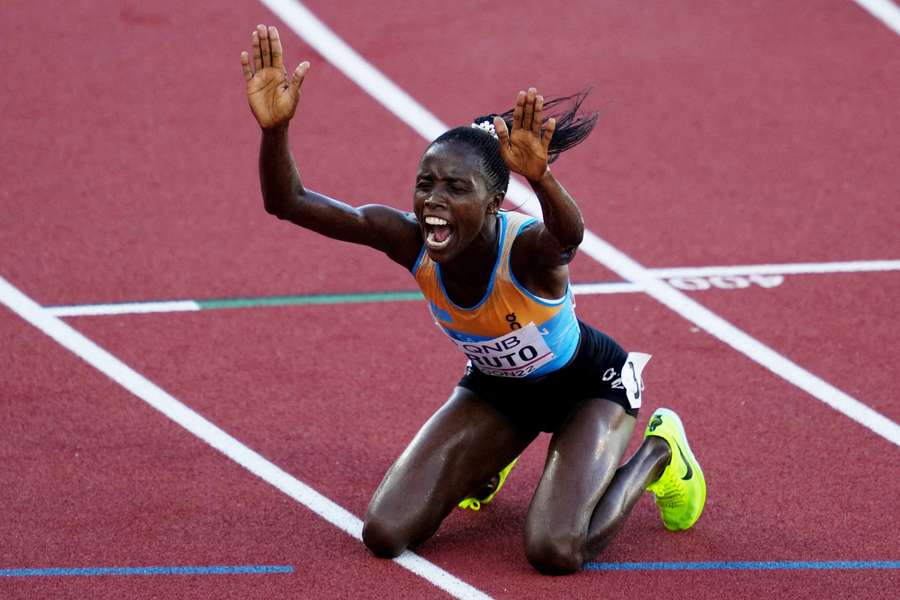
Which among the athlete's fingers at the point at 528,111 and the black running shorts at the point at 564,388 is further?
the black running shorts at the point at 564,388

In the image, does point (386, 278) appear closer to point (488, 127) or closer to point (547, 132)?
point (488, 127)

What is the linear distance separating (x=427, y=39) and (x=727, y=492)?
4.51 metres

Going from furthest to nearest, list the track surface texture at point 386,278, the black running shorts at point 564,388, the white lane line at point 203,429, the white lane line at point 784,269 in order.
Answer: the white lane line at point 784,269
the black running shorts at point 564,388
the track surface texture at point 386,278
the white lane line at point 203,429

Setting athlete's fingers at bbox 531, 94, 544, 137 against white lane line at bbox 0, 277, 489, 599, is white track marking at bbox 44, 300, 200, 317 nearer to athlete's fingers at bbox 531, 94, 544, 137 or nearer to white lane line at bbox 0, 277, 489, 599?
white lane line at bbox 0, 277, 489, 599

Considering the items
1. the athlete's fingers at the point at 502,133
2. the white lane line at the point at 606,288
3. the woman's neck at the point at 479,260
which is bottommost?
the white lane line at the point at 606,288

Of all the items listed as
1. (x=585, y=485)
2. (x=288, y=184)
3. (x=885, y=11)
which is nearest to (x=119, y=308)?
(x=288, y=184)

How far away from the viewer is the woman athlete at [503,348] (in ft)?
12.8

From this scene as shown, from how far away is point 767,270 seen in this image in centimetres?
629

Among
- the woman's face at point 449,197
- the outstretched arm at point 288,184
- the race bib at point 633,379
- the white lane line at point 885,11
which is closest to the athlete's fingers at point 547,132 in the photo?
the woman's face at point 449,197

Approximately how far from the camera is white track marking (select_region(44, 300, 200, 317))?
5.95 m

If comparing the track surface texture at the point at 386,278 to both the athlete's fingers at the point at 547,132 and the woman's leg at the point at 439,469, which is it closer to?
the woman's leg at the point at 439,469

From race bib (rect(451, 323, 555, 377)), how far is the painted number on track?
1.97 m

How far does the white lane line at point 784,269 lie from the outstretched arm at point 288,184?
88.6 inches

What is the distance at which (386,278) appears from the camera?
6297 mm
